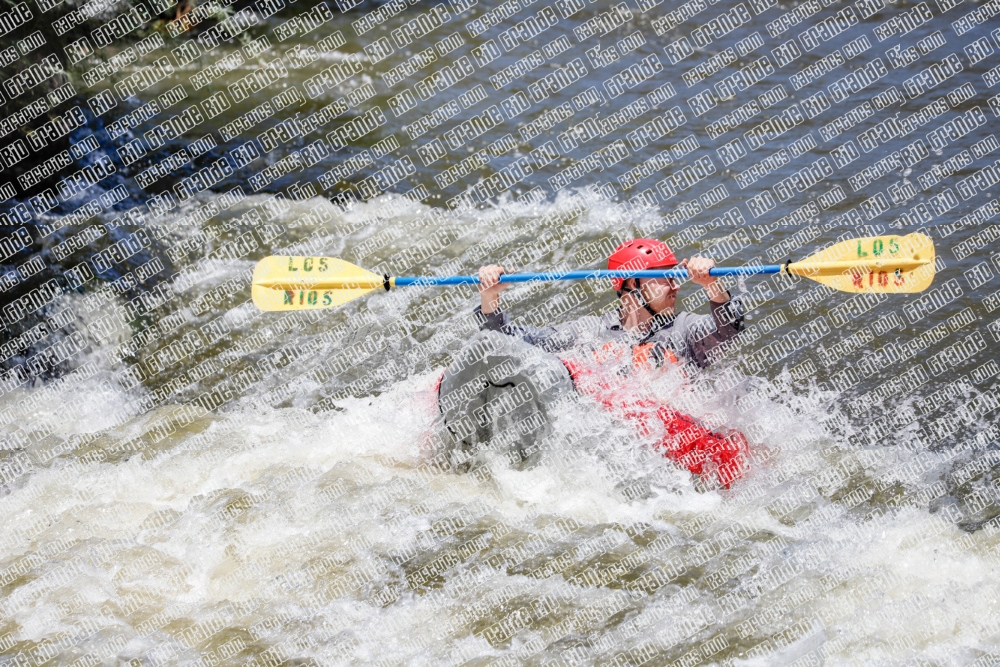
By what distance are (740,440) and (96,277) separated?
4.78 meters

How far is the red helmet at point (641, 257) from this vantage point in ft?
17.6

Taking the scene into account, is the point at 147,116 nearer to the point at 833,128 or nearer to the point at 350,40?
the point at 350,40

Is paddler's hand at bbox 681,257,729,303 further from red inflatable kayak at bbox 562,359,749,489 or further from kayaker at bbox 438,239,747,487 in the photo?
red inflatable kayak at bbox 562,359,749,489

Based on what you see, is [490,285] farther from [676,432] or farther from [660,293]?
[676,432]

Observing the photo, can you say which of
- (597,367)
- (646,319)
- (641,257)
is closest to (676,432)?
(597,367)

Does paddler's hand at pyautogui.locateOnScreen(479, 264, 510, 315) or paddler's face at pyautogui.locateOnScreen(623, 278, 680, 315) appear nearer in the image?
paddler's hand at pyautogui.locateOnScreen(479, 264, 510, 315)

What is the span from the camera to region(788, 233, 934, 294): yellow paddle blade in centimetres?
526

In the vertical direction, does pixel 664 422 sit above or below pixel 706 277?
below

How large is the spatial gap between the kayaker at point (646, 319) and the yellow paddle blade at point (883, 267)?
49 centimetres

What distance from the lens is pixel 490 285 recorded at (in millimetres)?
5312

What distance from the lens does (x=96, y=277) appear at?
24.1 feet

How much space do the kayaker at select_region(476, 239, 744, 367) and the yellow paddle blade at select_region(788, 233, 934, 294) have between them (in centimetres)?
49

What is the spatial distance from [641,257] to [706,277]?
45 centimetres

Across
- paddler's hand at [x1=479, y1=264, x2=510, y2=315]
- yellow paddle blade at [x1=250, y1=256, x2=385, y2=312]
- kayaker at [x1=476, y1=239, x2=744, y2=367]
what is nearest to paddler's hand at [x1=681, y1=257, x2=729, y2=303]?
kayaker at [x1=476, y1=239, x2=744, y2=367]
